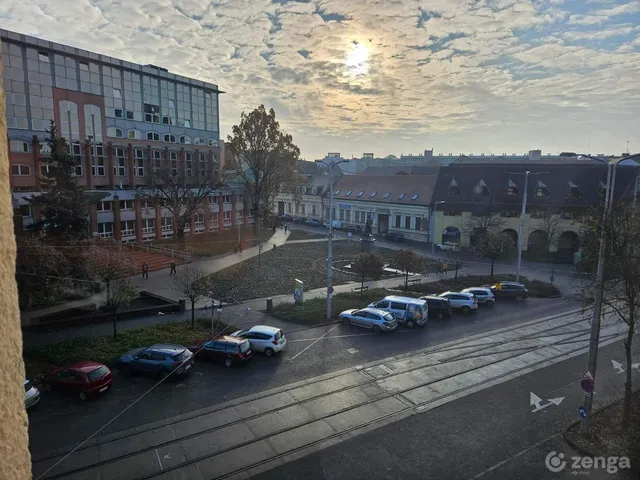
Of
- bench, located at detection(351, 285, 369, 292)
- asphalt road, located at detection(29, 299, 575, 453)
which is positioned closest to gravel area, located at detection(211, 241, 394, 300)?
bench, located at detection(351, 285, 369, 292)

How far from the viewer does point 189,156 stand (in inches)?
2089

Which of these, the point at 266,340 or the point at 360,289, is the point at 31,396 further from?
the point at 360,289

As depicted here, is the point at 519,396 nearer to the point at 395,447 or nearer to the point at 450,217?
the point at 395,447

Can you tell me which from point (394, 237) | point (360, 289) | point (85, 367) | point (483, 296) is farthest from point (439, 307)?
point (394, 237)

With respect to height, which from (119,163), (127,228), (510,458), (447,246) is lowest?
(510,458)

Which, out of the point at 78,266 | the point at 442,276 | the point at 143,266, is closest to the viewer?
the point at 78,266

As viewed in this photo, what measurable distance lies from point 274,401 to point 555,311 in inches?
821

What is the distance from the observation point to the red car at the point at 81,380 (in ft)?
49.8

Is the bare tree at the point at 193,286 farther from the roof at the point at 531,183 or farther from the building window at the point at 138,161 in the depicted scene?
the roof at the point at 531,183

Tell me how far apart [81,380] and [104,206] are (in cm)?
3042

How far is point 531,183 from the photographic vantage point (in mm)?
50531

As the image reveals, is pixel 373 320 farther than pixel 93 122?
No

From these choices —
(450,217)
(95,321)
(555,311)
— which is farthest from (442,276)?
(95,321)

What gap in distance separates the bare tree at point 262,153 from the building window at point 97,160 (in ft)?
42.1
